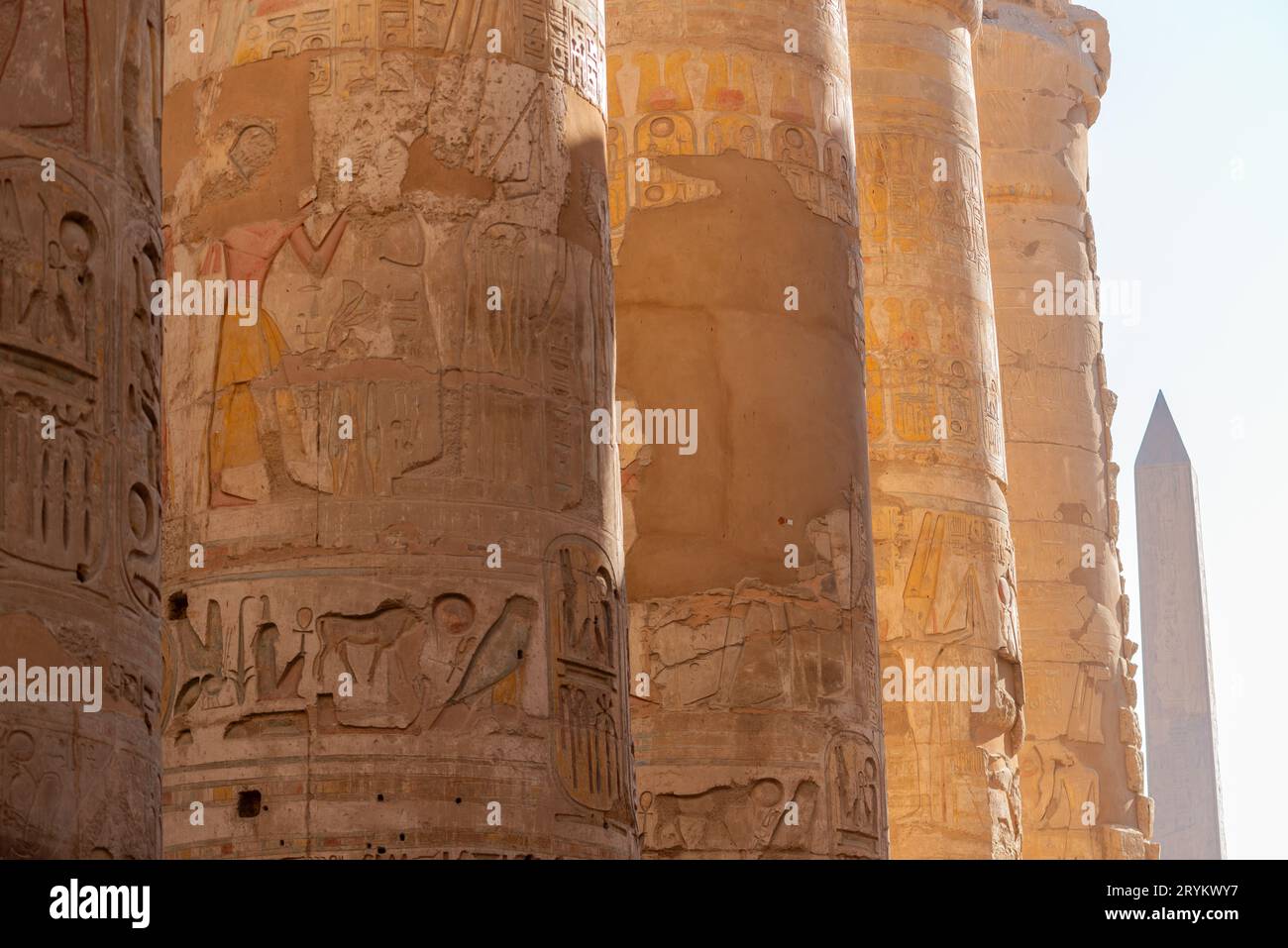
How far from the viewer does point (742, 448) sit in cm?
1221

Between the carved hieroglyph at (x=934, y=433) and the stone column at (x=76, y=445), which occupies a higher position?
the carved hieroglyph at (x=934, y=433)

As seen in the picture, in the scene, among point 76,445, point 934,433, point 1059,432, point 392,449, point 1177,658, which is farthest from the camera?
point 1177,658

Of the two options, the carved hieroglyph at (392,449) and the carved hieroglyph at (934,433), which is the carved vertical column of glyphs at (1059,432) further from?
the carved hieroglyph at (392,449)

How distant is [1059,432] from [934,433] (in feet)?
15.1

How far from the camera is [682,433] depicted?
12.2 metres

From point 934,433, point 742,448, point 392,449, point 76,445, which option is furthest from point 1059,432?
point 76,445

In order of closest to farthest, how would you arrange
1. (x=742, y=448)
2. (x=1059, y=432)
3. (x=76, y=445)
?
1. (x=76, y=445)
2. (x=742, y=448)
3. (x=1059, y=432)

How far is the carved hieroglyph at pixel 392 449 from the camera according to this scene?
8766 millimetres

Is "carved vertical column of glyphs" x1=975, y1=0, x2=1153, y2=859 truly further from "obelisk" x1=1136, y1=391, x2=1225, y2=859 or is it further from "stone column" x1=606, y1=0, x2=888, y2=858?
"obelisk" x1=1136, y1=391, x2=1225, y2=859

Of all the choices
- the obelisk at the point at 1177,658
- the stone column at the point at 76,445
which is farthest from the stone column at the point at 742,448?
the obelisk at the point at 1177,658

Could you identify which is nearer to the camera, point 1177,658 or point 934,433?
point 934,433

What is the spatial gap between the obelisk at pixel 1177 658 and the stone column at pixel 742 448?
26191 mm

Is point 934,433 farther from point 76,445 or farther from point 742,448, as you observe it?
point 76,445
